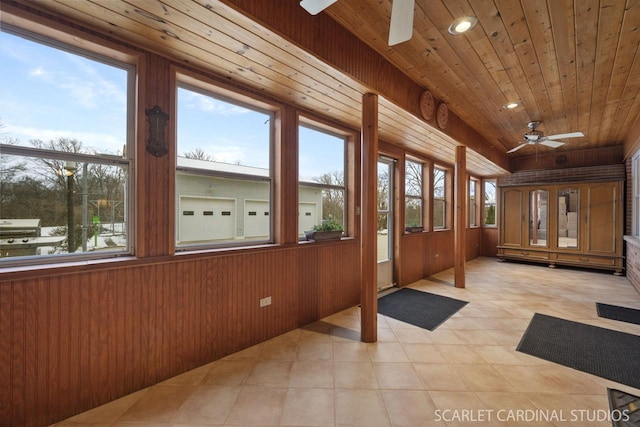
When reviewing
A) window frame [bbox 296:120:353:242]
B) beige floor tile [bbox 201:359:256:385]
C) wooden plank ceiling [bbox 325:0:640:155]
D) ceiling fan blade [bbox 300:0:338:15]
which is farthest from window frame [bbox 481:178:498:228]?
ceiling fan blade [bbox 300:0:338:15]

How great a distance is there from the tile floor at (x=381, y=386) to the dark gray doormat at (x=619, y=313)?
0.23 metres

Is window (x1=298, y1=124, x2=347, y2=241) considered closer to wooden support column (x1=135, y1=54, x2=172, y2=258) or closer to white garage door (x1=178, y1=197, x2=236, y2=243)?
white garage door (x1=178, y1=197, x2=236, y2=243)

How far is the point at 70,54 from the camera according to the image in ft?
5.86

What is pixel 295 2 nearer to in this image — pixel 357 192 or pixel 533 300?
pixel 357 192

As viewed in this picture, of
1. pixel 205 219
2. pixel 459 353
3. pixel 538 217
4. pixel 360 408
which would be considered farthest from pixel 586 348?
pixel 538 217

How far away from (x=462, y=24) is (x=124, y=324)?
10.7 ft

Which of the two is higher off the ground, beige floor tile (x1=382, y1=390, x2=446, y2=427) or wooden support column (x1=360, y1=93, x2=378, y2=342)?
wooden support column (x1=360, y1=93, x2=378, y2=342)

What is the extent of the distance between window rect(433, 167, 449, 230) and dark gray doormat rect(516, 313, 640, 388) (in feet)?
9.95

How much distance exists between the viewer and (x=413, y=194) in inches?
208

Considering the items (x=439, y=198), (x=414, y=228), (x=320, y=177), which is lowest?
(x=414, y=228)

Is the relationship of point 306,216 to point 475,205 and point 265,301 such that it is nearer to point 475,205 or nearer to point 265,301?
point 265,301

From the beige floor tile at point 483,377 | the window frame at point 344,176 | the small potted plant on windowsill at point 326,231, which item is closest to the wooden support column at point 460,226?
the window frame at point 344,176

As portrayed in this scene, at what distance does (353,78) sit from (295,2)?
2.29ft

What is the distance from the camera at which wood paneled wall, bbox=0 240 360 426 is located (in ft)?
5.09
